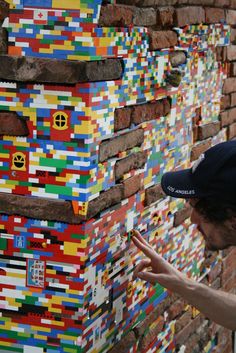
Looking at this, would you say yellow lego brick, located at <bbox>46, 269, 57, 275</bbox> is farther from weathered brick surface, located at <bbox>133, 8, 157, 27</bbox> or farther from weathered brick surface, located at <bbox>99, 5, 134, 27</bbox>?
weathered brick surface, located at <bbox>133, 8, 157, 27</bbox>

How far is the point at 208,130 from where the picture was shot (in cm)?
425

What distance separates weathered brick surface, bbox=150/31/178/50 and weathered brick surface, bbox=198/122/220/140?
679 millimetres

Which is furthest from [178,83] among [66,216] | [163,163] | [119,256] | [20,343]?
[20,343]

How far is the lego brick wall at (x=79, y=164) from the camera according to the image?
262 cm

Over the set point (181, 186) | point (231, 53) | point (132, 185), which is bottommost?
point (132, 185)

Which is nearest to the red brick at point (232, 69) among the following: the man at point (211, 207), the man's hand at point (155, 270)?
the man's hand at point (155, 270)

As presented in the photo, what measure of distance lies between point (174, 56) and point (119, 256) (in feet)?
3.23

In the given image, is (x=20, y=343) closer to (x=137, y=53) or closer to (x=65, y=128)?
(x=65, y=128)

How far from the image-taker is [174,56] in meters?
3.55

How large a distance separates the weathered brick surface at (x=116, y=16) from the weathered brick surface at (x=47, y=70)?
Result: 153 mm

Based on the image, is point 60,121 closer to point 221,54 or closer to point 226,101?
point 221,54

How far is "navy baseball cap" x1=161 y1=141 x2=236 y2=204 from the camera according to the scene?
249 cm

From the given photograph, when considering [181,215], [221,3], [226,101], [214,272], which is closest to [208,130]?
[226,101]

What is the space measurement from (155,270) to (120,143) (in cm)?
50
